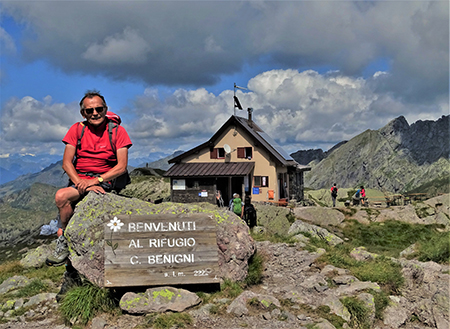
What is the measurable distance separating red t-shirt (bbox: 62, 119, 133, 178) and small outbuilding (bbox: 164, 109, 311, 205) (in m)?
28.7

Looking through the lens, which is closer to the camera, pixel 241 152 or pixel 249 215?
pixel 249 215

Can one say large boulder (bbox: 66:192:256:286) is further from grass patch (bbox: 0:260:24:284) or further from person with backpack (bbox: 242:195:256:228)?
person with backpack (bbox: 242:195:256:228)

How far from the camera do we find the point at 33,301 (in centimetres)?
812

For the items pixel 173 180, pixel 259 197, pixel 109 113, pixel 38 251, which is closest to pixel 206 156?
pixel 173 180

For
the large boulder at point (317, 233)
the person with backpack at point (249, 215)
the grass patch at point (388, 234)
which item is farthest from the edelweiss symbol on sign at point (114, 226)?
the grass patch at point (388, 234)

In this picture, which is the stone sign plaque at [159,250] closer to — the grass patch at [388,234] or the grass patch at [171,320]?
the grass patch at [171,320]

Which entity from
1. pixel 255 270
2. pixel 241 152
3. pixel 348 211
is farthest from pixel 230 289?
pixel 241 152

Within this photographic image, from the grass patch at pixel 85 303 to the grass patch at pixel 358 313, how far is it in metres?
4.68

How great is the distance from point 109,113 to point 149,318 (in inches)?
166

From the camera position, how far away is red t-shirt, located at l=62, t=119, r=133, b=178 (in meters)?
7.42

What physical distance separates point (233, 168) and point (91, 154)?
1191 inches

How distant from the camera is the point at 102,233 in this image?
24.5ft

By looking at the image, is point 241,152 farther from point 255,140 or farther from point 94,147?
point 94,147

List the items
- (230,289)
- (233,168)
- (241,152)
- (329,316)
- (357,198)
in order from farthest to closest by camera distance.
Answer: (241,152) < (233,168) < (357,198) < (230,289) < (329,316)
